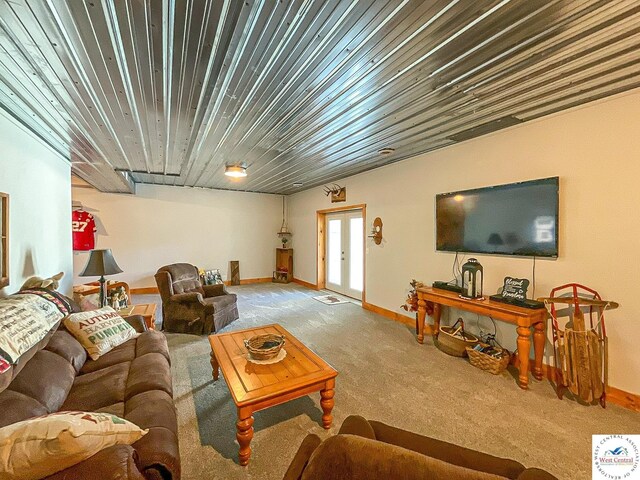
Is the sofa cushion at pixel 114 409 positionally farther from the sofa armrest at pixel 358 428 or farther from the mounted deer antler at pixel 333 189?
the mounted deer antler at pixel 333 189

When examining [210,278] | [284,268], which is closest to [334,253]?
[284,268]

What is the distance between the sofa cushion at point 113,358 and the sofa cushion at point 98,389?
3.0 inches

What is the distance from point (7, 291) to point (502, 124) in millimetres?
4711

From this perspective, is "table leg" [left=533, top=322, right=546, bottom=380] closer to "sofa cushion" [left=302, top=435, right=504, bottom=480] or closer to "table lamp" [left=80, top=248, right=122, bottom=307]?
"sofa cushion" [left=302, top=435, right=504, bottom=480]

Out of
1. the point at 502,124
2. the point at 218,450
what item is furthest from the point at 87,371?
the point at 502,124

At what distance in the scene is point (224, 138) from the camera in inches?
123

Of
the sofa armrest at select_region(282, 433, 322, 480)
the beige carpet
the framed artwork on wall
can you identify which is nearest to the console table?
the beige carpet

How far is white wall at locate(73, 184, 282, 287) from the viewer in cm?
576

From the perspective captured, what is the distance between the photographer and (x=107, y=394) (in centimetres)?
157

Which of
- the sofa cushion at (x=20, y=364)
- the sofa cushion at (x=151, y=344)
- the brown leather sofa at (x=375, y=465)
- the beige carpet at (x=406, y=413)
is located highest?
the brown leather sofa at (x=375, y=465)

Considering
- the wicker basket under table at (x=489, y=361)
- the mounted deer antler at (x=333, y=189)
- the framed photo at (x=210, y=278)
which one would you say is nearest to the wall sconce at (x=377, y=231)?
the mounted deer antler at (x=333, y=189)

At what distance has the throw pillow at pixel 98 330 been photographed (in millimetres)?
2021

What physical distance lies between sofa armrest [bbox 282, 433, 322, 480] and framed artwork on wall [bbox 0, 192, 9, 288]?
2.64m

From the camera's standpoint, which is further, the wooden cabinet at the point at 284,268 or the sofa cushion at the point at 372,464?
the wooden cabinet at the point at 284,268
